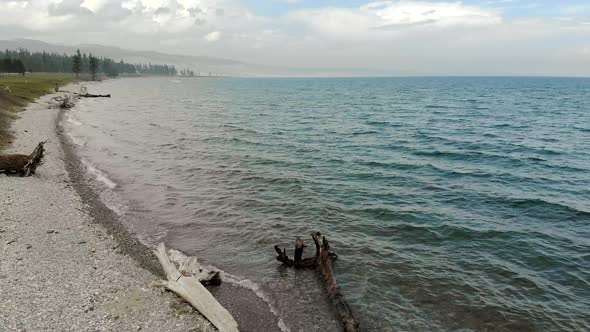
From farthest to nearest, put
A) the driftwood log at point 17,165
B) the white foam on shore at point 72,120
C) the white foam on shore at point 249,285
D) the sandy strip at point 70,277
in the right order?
the white foam on shore at point 72,120, the driftwood log at point 17,165, the white foam on shore at point 249,285, the sandy strip at point 70,277

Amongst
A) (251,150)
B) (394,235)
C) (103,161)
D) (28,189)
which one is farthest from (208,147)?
(394,235)

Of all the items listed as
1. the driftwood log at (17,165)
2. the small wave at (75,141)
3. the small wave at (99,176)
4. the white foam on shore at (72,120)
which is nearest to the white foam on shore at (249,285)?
the small wave at (99,176)

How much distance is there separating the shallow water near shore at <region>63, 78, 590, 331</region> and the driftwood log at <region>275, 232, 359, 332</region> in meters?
0.46

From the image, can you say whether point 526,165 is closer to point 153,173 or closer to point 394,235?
point 394,235

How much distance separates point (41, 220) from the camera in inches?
829

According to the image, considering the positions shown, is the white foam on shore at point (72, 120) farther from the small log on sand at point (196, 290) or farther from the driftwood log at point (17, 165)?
the small log on sand at point (196, 290)

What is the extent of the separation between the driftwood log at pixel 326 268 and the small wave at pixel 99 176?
61.6 feet

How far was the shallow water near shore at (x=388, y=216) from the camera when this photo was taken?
1592 cm

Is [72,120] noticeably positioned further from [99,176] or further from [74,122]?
[99,176]

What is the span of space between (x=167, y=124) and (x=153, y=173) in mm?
38021

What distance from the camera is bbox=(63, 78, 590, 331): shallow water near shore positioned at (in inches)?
627

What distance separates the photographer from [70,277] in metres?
15.3

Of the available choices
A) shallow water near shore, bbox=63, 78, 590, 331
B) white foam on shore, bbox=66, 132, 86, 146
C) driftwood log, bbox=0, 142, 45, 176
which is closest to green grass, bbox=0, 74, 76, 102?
white foam on shore, bbox=66, 132, 86, 146

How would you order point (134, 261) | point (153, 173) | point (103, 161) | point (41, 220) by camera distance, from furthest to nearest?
1. point (103, 161)
2. point (153, 173)
3. point (41, 220)
4. point (134, 261)
